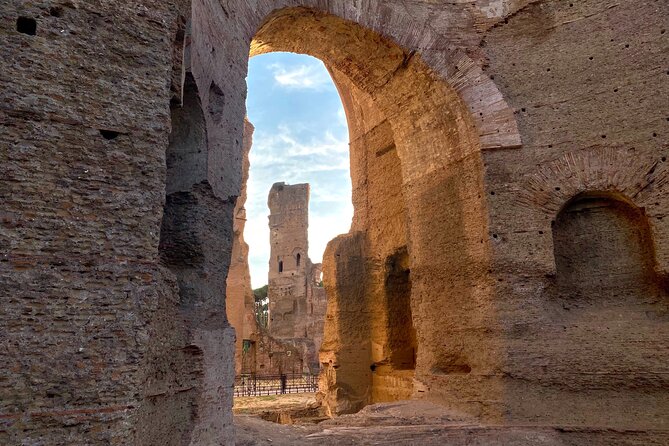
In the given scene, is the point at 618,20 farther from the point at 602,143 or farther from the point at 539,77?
the point at 602,143

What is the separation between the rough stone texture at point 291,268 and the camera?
2223 centimetres

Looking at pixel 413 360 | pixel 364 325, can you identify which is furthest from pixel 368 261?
pixel 413 360

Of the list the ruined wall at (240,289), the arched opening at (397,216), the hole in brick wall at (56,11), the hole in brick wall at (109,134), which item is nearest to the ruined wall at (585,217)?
A: the arched opening at (397,216)

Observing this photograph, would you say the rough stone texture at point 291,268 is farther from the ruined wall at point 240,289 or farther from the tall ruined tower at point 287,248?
the ruined wall at point 240,289

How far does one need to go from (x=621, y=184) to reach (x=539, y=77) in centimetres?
162

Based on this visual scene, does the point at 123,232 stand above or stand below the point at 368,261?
below

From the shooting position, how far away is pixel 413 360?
823 cm

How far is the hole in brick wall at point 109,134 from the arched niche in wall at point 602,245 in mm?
4981

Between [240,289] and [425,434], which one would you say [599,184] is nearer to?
[425,434]

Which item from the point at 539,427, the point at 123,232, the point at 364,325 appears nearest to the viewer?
the point at 123,232

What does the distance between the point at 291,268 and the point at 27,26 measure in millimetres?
21294

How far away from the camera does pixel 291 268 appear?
78.3 ft

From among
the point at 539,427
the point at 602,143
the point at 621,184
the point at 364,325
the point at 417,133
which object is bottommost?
the point at 539,427

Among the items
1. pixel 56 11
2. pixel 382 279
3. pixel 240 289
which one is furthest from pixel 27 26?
pixel 240 289
